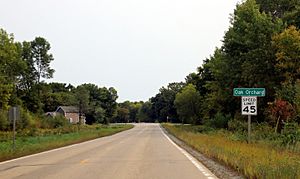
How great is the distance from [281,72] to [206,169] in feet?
89.1

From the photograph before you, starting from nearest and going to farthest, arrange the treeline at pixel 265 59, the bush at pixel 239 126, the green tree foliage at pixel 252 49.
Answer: the treeline at pixel 265 59 → the bush at pixel 239 126 → the green tree foliage at pixel 252 49

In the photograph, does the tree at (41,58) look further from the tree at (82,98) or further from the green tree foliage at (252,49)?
the green tree foliage at (252,49)

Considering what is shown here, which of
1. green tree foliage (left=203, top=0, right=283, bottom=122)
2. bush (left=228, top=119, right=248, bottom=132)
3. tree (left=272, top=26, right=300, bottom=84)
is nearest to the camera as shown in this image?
tree (left=272, top=26, right=300, bottom=84)

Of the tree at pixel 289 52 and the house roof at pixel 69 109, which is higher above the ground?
the tree at pixel 289 52

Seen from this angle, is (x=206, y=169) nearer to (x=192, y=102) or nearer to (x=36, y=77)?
(x=192, y=102)

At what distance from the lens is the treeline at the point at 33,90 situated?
72500 mm

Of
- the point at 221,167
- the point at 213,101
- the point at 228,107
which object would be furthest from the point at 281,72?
the point at 221,167

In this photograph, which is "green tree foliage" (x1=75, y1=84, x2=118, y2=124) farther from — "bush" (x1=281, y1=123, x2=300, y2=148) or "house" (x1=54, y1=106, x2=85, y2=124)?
"bush" (x1=281, y1=123, x2=300, y2=148)

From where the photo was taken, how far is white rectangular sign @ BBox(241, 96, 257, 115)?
22.5 m

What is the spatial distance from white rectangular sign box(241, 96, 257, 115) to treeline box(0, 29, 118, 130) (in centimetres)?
5280

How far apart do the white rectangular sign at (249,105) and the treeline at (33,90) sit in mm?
52796

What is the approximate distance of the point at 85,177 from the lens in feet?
47.2

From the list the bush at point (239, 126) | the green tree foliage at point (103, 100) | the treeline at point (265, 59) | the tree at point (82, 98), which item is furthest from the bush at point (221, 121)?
the green tree foliage at point (103, 100)

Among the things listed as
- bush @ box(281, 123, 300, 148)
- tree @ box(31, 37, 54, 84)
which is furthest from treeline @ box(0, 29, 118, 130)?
bush @ box(281, 123, 300, 148)
